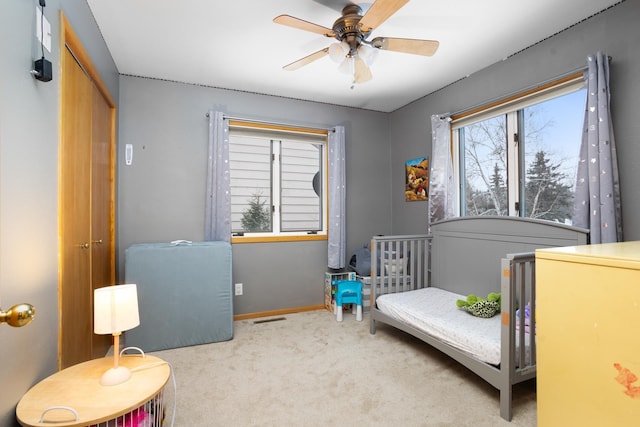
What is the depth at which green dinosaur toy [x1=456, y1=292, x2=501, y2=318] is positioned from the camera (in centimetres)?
214

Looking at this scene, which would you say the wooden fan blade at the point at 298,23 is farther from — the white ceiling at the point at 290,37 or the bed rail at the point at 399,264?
the bed rail at the point at 399,264

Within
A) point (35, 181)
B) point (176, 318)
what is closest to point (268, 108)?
point (176, 318)

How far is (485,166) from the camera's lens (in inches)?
113

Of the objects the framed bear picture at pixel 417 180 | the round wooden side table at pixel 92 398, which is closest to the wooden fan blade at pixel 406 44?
the framed bear picture at pixel 417 180

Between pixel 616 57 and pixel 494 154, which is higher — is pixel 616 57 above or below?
above

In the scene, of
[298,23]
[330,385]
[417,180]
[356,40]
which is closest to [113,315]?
[330,385]

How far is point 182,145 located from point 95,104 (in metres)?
0.93

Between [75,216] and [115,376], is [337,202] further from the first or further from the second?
[115,376]

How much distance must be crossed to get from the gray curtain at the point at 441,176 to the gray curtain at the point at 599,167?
3.70 ft

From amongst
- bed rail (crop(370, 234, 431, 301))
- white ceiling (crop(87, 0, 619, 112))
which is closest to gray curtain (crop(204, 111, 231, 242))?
white ceiling (crop(87, 0, 619, 112))

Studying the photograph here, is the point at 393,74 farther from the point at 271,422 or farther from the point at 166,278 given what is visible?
the point at 271,422

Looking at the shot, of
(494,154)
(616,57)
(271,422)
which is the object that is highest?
(616,57)

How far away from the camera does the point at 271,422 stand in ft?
5.23

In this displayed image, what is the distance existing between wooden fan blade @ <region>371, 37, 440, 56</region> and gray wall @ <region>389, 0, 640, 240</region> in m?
0.99
